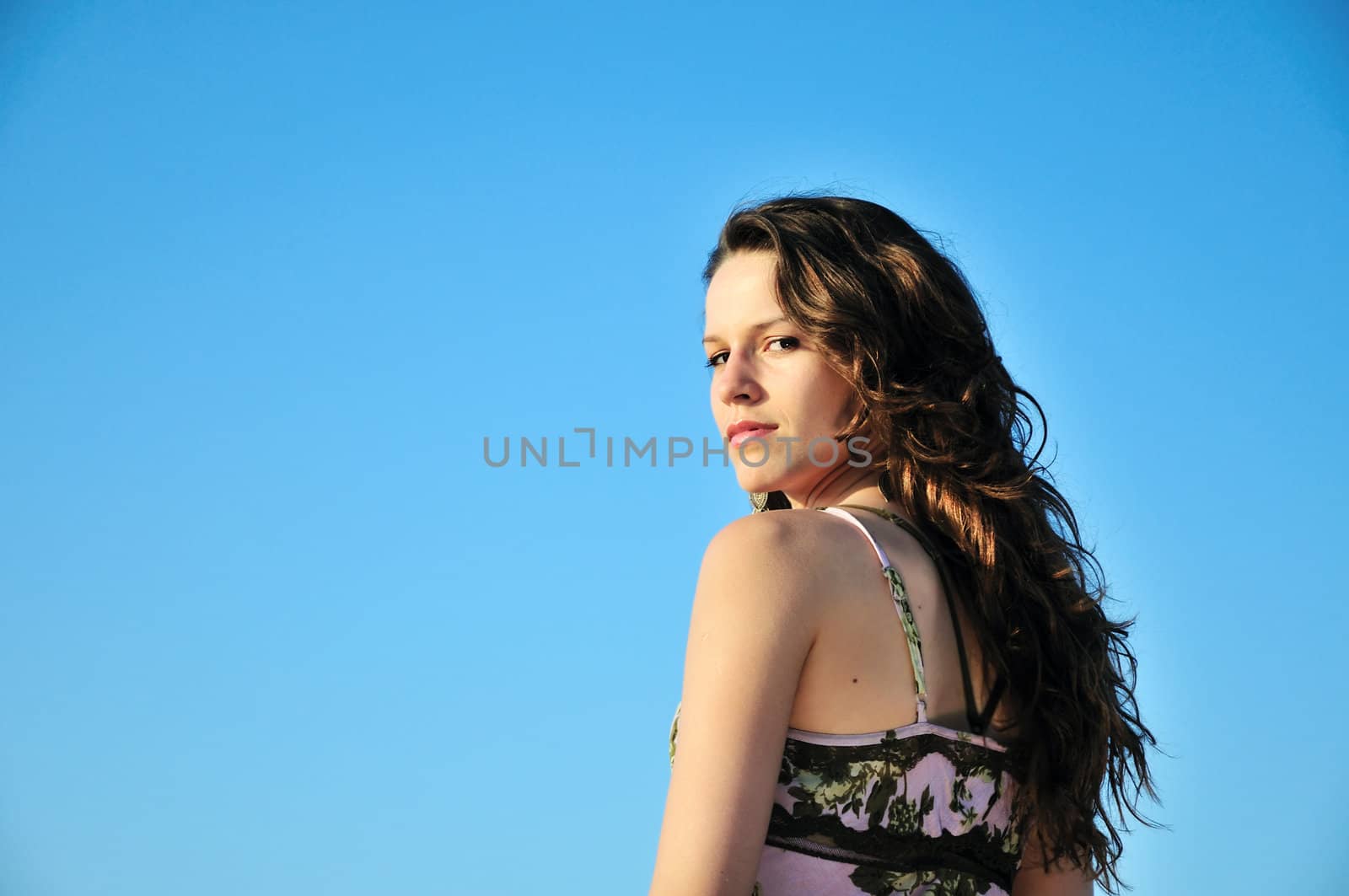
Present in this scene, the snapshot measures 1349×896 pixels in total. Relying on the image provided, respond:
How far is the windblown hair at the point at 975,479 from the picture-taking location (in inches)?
94.0

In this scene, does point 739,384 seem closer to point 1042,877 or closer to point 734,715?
point 734,715

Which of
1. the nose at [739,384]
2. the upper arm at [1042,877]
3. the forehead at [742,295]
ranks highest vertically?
the forehead at [742,295]

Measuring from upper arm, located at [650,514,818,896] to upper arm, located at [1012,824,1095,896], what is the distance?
0.94 m

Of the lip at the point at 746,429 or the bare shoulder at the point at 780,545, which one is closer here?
the bare shoulder at the point at 780,545

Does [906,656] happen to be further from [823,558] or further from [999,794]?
[999,794]

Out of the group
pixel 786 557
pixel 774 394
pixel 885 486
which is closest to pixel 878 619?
pixel 786 557

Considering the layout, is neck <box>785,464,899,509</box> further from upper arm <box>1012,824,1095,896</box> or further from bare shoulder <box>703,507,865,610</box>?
upper arm <box>1012,824,1095,896</box>

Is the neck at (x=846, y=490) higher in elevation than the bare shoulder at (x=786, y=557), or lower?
higher

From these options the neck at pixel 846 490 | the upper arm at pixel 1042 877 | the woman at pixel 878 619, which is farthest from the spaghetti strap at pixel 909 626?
the upper arm at pixel 1042 877

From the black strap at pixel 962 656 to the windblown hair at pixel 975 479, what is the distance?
1.7 inches

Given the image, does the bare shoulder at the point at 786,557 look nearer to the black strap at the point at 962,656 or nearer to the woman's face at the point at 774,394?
the black strap at the point at 962,656

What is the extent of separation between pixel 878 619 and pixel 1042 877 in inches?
37.6

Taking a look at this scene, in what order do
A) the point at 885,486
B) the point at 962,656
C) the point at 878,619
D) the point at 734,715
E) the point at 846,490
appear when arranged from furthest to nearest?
the point at 846,490 < the point at 885,486 < the point at 962,656 < the point at 878,619 < the point at 734,715

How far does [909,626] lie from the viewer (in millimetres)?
2127
